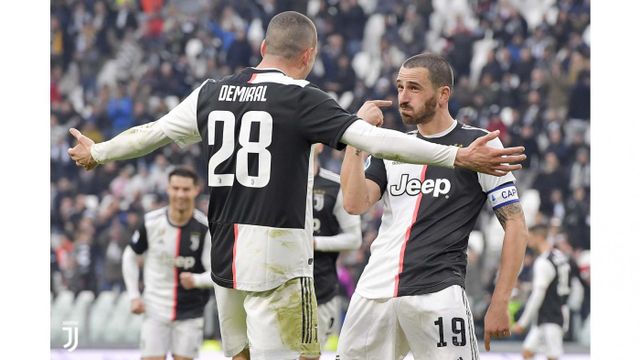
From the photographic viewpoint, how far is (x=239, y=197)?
605 cm

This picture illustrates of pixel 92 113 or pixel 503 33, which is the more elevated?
pixel 503 33

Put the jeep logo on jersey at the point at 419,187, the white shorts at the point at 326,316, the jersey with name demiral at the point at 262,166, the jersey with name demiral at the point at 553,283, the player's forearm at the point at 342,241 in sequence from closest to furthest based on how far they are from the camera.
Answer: the jersey with name demiral at the point at 262,166
the jeep logo on jersey at the point at 419,187
the player's forearm at the point at 342,241
the white shorts at the point at 326,316
the jersey with name demiral at the point at 553,283

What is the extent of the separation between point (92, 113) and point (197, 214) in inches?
425

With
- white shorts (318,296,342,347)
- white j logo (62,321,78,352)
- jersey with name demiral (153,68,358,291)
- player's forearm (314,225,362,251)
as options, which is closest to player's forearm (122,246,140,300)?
white shorts (318,296,342,347)

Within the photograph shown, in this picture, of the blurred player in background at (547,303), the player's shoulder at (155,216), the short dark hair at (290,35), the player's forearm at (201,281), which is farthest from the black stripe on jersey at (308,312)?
the blurred player in background at (547,303)

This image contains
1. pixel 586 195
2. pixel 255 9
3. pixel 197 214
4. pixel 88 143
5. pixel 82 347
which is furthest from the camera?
pixel 255 9

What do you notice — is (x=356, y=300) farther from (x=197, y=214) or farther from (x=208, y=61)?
(x=208, y=61)

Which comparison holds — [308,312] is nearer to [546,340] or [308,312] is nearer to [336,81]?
[546,340]

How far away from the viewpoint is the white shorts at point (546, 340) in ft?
47.2

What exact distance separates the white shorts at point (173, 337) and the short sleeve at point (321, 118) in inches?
225

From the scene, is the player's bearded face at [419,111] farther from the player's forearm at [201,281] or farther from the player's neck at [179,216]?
the player's neck at [179,216]

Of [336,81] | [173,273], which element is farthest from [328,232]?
[336,81]

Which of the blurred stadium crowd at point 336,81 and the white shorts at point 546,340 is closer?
the white shorts at point 546,340

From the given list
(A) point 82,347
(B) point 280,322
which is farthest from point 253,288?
(A) point 82,347
